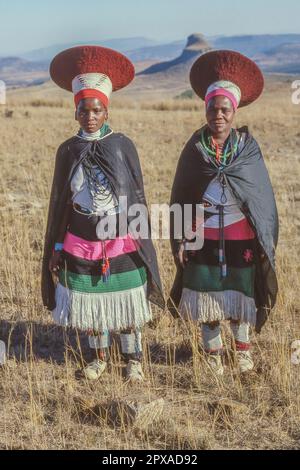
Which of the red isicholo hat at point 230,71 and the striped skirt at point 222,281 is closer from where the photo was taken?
the red isicholo hat at point 230,71

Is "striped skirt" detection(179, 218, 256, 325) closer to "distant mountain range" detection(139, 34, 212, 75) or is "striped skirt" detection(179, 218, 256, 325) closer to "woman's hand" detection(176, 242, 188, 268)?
"woman's hand" detection(176, 242, 188, 268)

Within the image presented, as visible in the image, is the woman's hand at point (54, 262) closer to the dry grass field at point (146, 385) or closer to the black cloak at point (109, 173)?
the black cloak at point (109, 173)

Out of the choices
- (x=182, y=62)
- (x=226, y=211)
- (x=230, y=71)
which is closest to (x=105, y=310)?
(x=226, y=211)

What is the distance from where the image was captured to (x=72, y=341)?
178 inches

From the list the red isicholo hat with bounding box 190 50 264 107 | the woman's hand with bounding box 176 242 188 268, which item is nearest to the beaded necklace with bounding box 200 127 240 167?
the red isicholo hat with bounding box 190 50 264 107

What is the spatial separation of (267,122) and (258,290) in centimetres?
1227

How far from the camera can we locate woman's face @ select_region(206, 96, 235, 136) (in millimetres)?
3604

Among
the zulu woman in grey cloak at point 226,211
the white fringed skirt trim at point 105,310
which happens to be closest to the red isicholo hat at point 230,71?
the zulu woman in grey cloak at point 226,211

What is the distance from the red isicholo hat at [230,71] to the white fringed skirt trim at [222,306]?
1.12 m

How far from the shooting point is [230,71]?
12.1 ft

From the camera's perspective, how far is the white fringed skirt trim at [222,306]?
12.7 ft

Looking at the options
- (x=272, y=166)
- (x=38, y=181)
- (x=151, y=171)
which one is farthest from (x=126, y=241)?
(x=272, y=166)

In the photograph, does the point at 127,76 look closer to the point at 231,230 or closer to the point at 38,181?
the point at 231,230

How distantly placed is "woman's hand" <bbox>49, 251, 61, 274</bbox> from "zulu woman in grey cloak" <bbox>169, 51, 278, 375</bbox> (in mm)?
682
